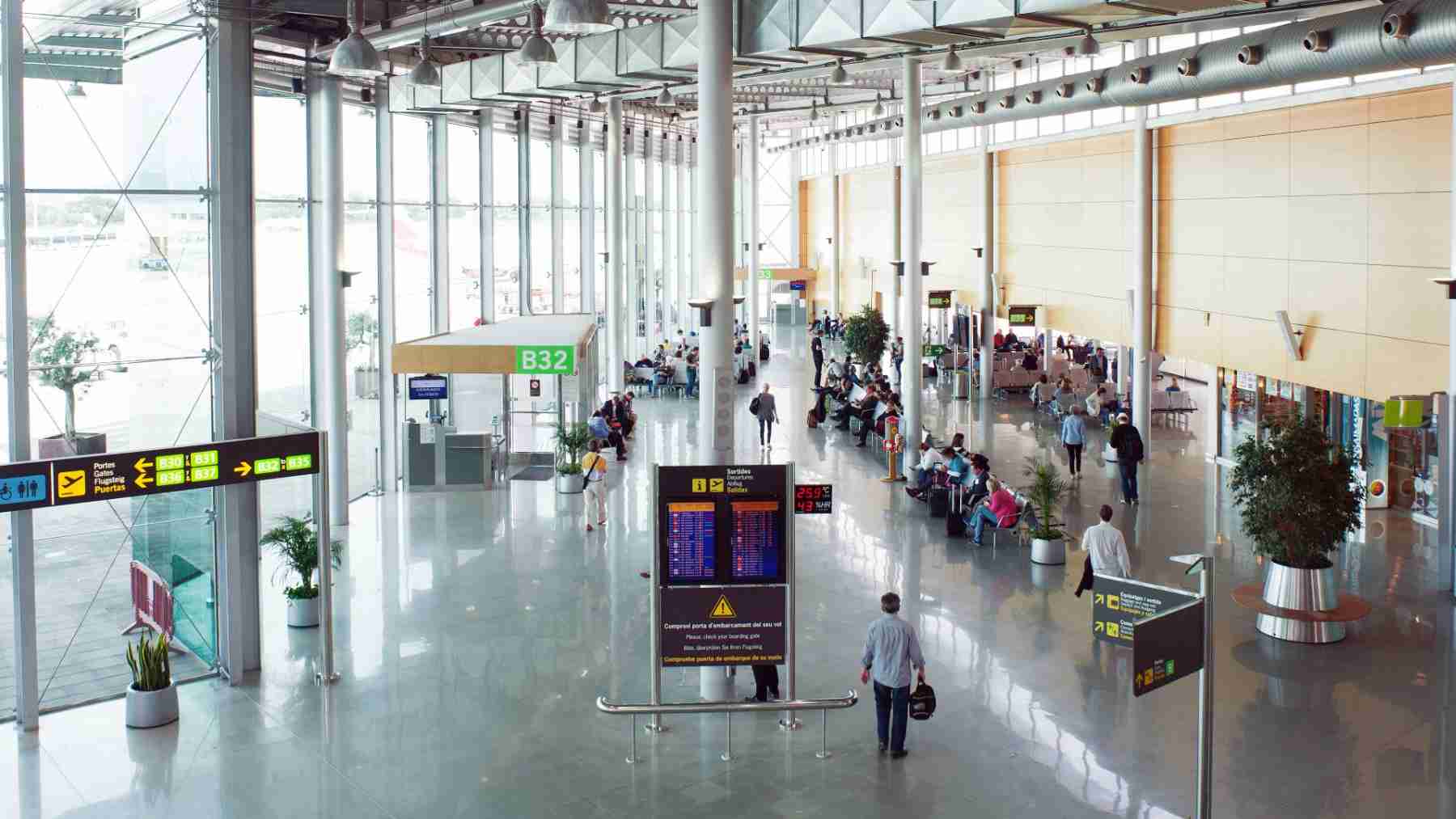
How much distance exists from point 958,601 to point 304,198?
38.6 feet

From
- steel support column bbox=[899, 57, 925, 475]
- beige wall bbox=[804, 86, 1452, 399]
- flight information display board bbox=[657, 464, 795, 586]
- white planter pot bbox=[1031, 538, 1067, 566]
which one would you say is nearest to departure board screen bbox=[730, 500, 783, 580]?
flight information display board bbox=[657, 464, 795, 586]

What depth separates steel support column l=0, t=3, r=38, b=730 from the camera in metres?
10.7

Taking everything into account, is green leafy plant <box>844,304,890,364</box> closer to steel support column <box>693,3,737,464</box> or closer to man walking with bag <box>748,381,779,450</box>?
man walking with bag <box>748,381,779,450</box>

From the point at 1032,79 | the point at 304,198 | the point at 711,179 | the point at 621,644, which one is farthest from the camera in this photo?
the point at 1032,79

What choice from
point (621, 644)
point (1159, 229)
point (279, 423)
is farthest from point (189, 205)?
point (1159, 229)

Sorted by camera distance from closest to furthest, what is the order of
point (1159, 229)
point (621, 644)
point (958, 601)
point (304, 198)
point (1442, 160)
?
point (621, 644) < point (958, 601) < point (1442, 160) < point (304, 198) < point (1159, 229)

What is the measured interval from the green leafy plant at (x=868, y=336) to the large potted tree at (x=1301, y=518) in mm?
21485

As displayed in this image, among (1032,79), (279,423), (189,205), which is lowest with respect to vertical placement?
(279,423)

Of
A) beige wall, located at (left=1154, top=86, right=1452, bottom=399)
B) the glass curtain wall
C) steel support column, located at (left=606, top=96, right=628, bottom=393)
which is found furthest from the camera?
steel support column, located at (left=606, top=96, right=628, bottom=393)

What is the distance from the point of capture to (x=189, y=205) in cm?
1212

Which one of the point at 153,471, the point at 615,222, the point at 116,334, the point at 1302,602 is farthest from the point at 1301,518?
the point at 615,222

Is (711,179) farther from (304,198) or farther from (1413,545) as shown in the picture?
(1413,545)

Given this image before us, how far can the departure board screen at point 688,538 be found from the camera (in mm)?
10578

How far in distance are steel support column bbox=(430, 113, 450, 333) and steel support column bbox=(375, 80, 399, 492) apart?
1.30 m
